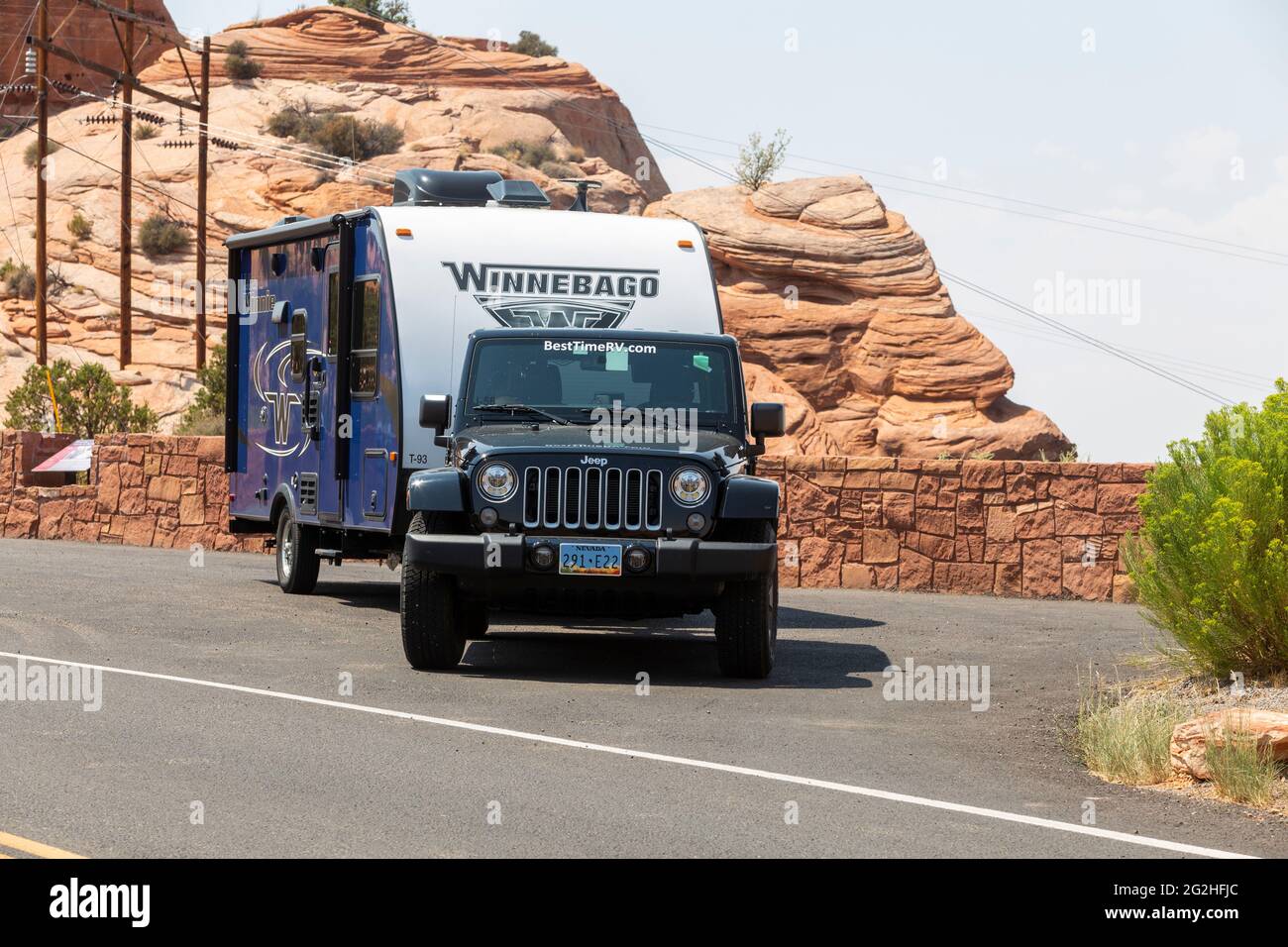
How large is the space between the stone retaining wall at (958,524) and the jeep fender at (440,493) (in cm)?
836

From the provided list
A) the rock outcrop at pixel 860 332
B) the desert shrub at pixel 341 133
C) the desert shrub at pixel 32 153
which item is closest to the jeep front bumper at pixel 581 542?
the rock outcrop at pixel 860 332

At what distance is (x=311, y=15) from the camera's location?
7369 cm

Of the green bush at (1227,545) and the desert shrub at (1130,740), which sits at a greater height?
the green bush at (1227,545)

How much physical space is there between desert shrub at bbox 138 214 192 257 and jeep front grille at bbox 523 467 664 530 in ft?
149

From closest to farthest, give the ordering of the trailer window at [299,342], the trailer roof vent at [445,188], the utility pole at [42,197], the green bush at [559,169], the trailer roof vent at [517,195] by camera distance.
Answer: the trailer roof vent at [517,195] → the trailer window at [299,342] → the trailer roof vent at [445,188] → the utility pole at [42,197] → the green bush at [559,169]

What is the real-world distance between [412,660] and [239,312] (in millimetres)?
7522

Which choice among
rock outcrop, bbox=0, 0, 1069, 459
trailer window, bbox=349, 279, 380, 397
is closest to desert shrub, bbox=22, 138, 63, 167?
rock outcrop, bbox=0, 0, 1069, 459

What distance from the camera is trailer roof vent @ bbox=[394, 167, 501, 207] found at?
16266 mm

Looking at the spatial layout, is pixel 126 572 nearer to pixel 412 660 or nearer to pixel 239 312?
pixel 239 312

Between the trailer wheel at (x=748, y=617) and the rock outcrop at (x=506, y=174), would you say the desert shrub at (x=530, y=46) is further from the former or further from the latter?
the trailer wheel at (x=748, y=617)

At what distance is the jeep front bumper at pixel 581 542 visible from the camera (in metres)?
10.6

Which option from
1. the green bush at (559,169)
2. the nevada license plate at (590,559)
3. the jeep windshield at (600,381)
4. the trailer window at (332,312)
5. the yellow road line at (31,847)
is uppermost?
the green bush at (559,169)

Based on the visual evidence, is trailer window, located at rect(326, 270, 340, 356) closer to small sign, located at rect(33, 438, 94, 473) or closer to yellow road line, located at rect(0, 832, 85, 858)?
yellow road line, located at rect(0, 832, 85, 858)

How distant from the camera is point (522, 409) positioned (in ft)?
40.2
